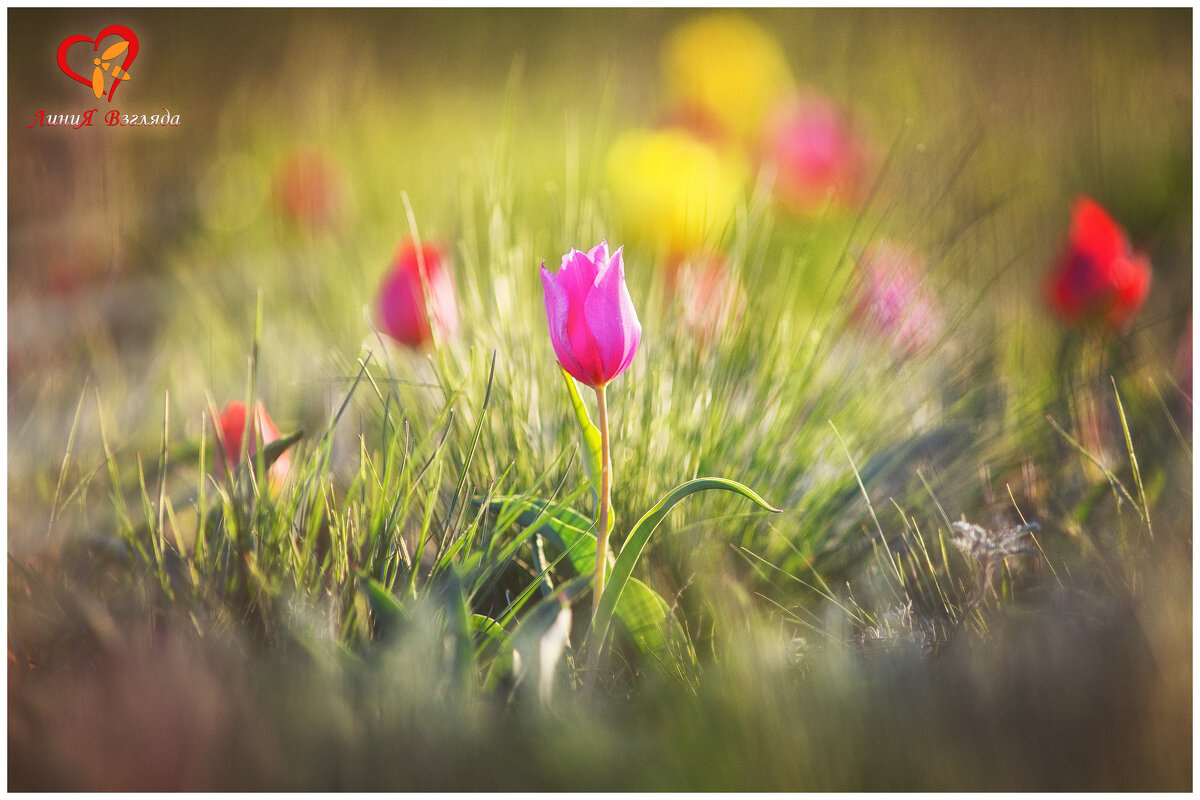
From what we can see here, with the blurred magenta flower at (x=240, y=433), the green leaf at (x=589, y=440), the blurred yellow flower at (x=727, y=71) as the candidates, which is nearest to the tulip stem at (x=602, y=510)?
the green leaf at (x=589, y=440)

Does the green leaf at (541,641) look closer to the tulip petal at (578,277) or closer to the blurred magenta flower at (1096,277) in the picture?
the tulip petal at (578,277)

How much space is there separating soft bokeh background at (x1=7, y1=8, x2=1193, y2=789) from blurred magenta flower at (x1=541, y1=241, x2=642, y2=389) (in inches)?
3.5

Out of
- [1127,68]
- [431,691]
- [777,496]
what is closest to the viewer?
[431,691]

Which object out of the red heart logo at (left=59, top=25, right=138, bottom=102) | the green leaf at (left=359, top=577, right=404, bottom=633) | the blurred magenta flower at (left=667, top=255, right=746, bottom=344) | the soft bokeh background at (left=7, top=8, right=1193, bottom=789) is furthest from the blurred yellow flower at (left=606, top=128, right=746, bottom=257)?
the green leaf at (left=359, top=577, right=404, bottom=633)

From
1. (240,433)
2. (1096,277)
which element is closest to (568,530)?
(240,433)

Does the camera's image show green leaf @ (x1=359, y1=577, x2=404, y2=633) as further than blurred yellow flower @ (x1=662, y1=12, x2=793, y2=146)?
No

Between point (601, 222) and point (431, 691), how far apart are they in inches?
14.0

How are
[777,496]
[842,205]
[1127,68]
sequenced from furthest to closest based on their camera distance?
[842,205] → [1127,68] → [777,496]

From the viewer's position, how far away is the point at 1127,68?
609 mm

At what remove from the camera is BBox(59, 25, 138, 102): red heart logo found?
0.54 m

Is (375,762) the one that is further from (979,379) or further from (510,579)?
(979,379)

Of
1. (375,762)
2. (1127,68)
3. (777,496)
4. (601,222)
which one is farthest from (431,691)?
(1127,68)

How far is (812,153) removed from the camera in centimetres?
77

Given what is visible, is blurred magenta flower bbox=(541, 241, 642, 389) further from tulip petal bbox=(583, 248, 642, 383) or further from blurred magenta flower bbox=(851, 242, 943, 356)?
blurred magenta flower bbox=(851, 242, 943, 356)
